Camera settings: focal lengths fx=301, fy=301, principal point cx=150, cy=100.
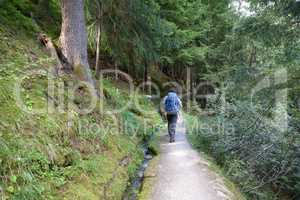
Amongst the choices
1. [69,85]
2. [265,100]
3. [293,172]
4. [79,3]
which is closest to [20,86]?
[69,85]

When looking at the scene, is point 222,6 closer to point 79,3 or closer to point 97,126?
point 79,3

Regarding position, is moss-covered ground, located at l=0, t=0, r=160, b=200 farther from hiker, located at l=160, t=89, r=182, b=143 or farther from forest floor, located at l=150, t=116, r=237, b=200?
hiker, located at l=160, t=89, r=182, b=143

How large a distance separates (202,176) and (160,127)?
6925mm

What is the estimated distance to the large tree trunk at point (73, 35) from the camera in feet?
28.0

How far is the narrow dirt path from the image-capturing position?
5734 millimetres

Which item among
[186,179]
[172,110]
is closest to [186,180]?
[186,179]

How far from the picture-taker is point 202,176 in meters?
6.70

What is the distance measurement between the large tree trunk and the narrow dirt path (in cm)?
337

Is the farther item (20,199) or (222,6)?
(222,6)

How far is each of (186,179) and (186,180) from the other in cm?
6

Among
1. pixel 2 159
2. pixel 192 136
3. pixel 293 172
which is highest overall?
pixel 2 159

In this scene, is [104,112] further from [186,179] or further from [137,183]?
[186,179]

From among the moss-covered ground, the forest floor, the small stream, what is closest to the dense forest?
the moss-covered ground

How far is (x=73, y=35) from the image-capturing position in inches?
339
